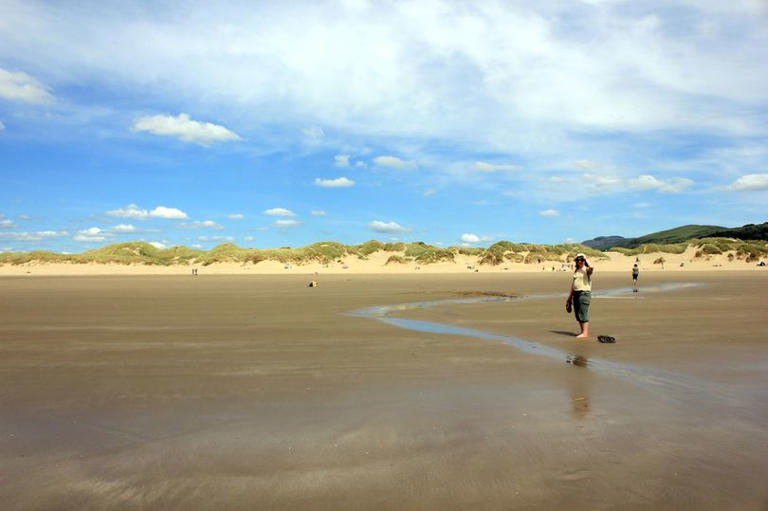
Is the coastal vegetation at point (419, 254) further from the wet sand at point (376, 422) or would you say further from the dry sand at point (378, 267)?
the wet sand at point (376, 422)

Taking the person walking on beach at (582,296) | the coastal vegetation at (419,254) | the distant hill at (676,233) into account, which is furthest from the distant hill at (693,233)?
the person walking on beach at (582,296)

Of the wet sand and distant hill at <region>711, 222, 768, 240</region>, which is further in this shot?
distant hill at <region>711, 222, 768, 240</region>

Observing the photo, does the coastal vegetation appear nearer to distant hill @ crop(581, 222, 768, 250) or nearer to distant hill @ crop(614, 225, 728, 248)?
distant hill @ crop(581, 222, 768, 250)

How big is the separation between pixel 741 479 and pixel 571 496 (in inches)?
56.7

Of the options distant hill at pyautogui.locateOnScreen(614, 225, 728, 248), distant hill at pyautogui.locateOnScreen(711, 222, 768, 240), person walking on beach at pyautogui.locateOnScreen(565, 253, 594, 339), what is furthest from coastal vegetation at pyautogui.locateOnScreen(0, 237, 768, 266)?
distant hill at pyautogui.locateOnScreen(614, 225, 728, 248)

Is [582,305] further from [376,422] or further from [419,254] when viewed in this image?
[419,254]

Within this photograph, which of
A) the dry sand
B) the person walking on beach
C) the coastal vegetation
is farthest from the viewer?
the coastal vegetation

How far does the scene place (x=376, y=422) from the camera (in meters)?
5.33

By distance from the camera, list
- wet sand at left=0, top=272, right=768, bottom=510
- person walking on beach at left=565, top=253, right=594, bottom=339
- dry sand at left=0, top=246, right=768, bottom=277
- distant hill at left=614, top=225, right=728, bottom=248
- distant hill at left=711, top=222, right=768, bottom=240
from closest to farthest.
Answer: wet sand at left=0, top=272, right=768, bottom=510
person walking on beach at left=565, top=253, right=594, bottom=339
dry sand at left=0, top=246, right=768, bottom=277
distant hill at left=711, top=222, right=768, bottom=240
distant hill at left=614, top=225, right=728, bottom=248

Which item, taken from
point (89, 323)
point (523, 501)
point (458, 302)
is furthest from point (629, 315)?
point (89, 323)

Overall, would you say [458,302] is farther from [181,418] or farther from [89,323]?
[181,418]

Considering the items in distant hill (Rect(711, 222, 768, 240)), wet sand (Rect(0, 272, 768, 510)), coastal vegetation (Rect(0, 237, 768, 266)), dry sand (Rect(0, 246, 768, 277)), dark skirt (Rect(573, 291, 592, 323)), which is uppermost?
distant hill (Rect(711, 222, 768, 240))

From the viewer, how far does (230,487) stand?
12.4 ft

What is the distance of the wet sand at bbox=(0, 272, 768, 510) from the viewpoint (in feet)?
12.2
